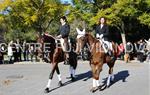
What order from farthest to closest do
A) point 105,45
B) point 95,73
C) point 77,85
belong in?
point 77,85 < point 105,45 < point 95,73

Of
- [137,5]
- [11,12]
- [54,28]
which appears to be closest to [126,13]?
[137,5]

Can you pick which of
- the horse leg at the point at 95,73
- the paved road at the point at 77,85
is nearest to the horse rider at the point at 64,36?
the paved road at the point at 77,85

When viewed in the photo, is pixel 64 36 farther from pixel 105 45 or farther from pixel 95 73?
pixel 95 73

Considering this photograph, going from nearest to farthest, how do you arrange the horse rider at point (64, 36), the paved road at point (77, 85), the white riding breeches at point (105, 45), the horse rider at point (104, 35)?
the paved road at point (77, 85) → the white riding breeches at point (105, 45) → the horse rider at point (104, 35) → the horse rider at point (64, 36)

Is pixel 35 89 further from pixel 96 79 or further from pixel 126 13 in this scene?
pixel 126 13

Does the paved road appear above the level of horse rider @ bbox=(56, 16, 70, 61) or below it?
below

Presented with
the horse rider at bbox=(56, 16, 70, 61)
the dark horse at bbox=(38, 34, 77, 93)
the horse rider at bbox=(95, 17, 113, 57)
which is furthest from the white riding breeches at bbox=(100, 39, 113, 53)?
the dark horse at bbox=(38, 34, 77, 93)

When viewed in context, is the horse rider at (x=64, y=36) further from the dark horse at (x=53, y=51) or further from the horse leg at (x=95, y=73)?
the horse leg at (x=95, y=73)

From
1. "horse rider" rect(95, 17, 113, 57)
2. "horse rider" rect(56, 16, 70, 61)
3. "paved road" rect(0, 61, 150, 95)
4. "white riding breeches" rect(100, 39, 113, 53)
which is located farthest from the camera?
"horse rider" rect(56, 16, 70, 61)

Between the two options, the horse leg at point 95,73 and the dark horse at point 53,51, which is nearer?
the horse leg at point 95,73

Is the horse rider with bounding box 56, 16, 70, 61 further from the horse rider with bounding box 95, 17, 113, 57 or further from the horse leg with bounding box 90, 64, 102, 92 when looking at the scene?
the horse leg with bounding box 90, 64, 102, 92

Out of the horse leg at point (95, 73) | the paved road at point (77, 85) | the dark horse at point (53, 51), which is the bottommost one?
the paved road at point (77, 85)

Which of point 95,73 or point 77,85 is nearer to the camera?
point 95,73

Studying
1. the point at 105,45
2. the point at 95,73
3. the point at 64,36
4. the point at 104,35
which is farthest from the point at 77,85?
the point at 104,35
